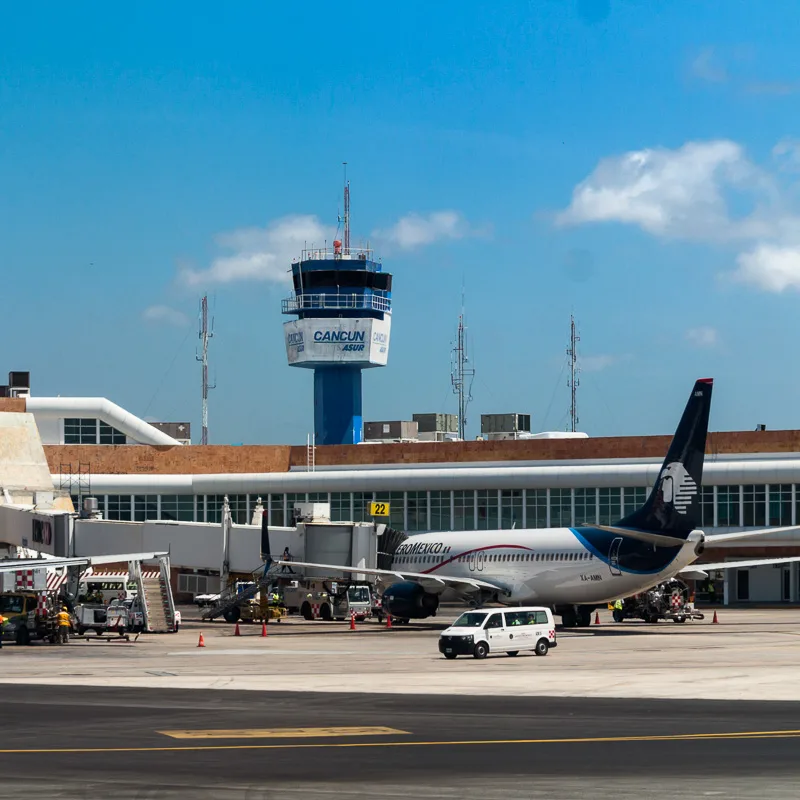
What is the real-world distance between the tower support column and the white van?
87.5 meters

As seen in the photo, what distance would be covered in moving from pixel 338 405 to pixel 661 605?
7278cm

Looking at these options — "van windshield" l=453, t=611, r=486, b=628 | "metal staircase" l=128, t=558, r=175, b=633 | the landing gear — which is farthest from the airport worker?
the landing gear

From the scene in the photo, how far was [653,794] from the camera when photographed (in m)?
18.8

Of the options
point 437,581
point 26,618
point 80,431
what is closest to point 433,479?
point 437,581

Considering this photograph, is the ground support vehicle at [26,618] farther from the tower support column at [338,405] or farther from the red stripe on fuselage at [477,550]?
the tower support column at [338,405]

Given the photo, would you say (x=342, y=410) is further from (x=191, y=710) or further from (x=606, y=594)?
(x=191, y=710)

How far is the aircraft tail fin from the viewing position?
56844 millimetres

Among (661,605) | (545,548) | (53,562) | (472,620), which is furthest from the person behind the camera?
(661,605)

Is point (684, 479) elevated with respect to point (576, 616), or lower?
elevated

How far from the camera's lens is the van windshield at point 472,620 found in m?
45.8

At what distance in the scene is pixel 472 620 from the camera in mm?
46406

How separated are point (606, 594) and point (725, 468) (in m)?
25.8

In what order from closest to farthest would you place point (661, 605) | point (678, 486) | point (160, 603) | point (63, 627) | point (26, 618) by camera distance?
point (26, 618), point (63, 627), point (678, 486), point (160, 603), point (661, 605)

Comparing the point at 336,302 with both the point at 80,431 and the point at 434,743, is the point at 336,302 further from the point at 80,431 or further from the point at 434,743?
the point at 434,743
